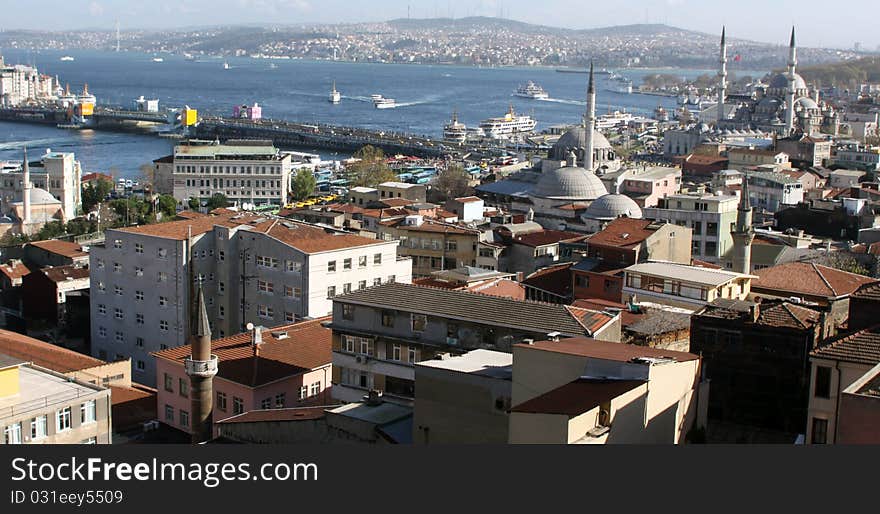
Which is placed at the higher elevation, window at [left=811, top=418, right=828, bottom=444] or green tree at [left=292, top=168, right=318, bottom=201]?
window at [left=811, top=418, right=828, bottom=444]

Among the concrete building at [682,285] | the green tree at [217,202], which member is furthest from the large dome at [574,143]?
the concrete building at [682,285]

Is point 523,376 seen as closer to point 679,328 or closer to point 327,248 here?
point 679,328

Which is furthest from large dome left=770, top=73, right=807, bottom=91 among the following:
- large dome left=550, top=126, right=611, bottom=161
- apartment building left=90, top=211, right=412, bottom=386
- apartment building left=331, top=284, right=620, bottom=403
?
apartment building left=331, top=284, right=620, bottom=403

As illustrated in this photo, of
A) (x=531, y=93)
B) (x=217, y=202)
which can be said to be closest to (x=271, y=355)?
(x=217, y=202)

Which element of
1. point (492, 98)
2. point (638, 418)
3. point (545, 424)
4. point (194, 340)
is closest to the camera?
point (545, 424)

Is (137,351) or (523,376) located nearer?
(523,376)

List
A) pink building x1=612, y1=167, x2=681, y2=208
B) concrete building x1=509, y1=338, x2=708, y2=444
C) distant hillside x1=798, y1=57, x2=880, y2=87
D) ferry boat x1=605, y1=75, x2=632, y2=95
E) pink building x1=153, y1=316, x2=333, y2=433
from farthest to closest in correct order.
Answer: ferry boat x1=605, y1=75, x2=632, y2=95, distant hillside x1=798, y1=57, x2=880, y2=87, pink building x1=612, y1=167, x2=681, y2=208, pink building x1=153, y1=316, x2=333, y2=433, concrete building x1=509, y1=338, x2=708, y2=444

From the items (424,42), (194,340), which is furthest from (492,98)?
(424,42)

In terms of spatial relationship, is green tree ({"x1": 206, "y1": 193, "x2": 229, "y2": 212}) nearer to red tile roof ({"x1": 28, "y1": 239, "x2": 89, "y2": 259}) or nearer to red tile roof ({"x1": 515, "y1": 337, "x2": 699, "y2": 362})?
red tile roof ({"x1": 28, "y1": 239, "x2": 89, "y2": 259})
